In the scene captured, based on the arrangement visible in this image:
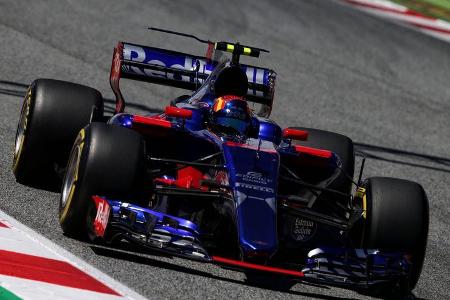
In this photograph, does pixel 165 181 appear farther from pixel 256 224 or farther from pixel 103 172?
pixel 256 224

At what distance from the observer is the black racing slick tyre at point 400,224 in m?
7.88

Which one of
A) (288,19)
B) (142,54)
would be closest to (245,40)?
(288,19)

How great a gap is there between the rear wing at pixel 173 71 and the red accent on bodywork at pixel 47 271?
344 centimetres

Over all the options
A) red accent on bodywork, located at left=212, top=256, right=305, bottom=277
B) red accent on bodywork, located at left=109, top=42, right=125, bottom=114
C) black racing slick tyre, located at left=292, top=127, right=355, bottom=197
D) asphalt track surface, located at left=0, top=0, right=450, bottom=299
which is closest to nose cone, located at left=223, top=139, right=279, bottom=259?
red accent on bodywork, located at left=212, top=256, right=305, bottom=277

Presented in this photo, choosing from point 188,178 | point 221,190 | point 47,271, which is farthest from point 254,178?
point 47,271

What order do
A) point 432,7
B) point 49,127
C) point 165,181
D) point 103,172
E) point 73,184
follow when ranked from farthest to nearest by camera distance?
point 432,7 → point 49,127 → point 165,181 → point 73,184 → point 103,172

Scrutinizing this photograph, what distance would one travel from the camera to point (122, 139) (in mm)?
7742

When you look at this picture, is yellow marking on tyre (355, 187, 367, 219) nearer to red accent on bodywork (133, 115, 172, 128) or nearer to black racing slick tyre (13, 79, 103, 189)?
red accent on bodywork (133, 115, 172, 128)

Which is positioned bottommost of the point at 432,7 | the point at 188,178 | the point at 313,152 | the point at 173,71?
the point at 188,178

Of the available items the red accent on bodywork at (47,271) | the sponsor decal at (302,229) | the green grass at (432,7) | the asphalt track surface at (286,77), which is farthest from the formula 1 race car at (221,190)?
the green grass at (432,7)

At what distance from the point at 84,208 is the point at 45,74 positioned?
21.6 ft

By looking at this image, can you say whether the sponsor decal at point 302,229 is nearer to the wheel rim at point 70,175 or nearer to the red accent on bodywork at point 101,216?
the red accent on bodywork at point 101,216

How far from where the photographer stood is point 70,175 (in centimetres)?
817

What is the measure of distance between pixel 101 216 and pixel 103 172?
312 millimetres
